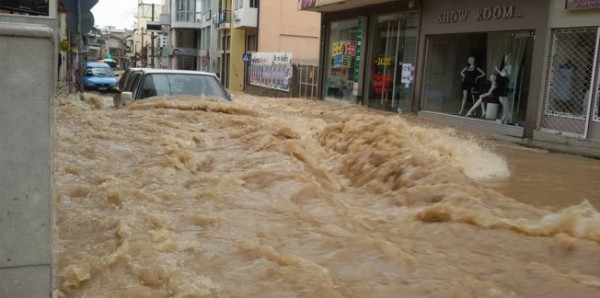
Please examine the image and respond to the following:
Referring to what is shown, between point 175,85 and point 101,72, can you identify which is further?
point 101,72

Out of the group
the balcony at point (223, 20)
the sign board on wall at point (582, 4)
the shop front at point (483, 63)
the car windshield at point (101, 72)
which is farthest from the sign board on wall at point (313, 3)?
the balcony at point (223, 20)

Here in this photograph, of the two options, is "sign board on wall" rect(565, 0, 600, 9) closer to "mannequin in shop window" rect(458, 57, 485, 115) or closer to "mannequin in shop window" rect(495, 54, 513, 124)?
"mannequin in shop window" rect(495, 54, 513, 124)

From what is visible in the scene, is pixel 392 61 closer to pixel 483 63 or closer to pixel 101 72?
pixel 483 63

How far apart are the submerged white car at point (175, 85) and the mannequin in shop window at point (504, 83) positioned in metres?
7.22

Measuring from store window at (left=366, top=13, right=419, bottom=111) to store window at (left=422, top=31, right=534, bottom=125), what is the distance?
0.95m

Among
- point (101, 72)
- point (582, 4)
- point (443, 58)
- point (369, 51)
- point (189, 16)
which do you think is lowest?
point (101, 72)

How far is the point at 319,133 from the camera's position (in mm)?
9984

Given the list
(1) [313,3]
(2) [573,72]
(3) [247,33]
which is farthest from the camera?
(3) [247,33]

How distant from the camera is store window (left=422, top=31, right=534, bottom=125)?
1380cm

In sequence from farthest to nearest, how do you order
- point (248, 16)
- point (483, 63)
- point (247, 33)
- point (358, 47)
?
point (247, 33) < point (248, 16) < point (358, 47) < point (483, 63)

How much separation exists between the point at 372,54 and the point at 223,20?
21351 millimetres

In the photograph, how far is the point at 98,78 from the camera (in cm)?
2917

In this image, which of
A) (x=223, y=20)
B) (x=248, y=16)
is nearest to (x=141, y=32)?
(x=223, y=20)

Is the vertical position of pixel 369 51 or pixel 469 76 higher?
pixel 369 51
